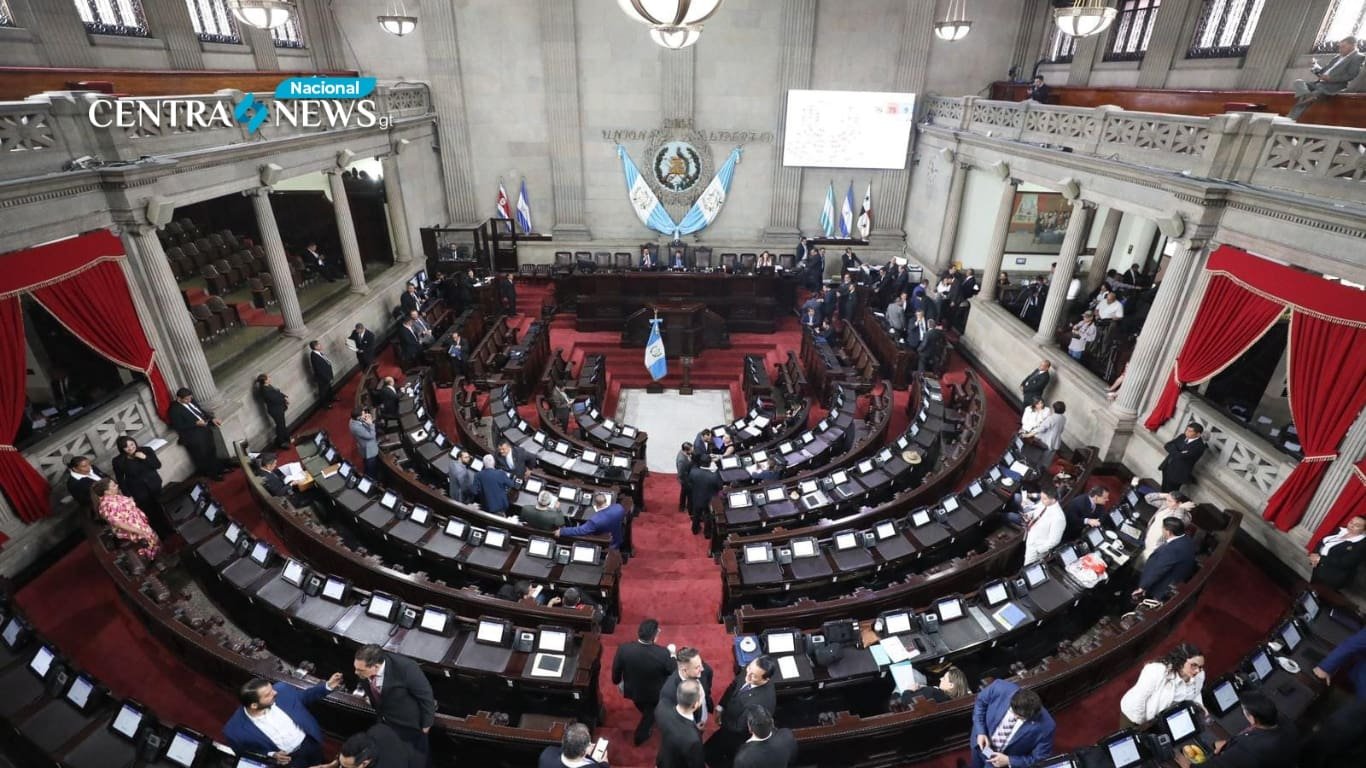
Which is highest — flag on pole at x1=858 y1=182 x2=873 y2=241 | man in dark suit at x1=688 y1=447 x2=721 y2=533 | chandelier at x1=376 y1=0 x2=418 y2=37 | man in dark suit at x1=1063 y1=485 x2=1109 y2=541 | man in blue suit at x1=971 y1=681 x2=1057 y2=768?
chandelier at x1=376 y1=0 x2=418 y2=37

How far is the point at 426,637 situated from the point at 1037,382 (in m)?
10.4

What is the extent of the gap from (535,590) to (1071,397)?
990 cm

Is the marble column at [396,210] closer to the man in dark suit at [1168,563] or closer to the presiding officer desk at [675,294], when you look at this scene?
the presiding officer desk at [675,294]

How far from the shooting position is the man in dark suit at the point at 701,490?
888cm

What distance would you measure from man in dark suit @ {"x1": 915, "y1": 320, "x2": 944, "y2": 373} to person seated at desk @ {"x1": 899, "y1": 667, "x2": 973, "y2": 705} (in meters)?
8.47

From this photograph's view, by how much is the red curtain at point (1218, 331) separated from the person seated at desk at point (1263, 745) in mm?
5545

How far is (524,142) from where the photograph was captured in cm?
1845

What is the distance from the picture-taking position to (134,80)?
11.3 metres

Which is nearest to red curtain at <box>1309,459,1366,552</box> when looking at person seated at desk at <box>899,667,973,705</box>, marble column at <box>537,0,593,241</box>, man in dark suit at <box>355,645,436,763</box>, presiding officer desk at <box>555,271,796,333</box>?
person seated at desk at <box>899,667,973,705</box>

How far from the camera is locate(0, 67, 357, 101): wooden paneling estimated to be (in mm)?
9516

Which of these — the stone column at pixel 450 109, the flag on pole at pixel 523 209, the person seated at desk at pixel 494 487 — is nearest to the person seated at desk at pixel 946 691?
the person seated at desk at pixel 494 487

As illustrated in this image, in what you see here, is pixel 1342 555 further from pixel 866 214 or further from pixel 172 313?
pixel 172 313

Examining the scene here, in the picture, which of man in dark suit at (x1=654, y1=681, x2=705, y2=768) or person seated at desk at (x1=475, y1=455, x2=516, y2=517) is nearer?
man in dark suit at (x1=654, y1=681, x2=705, y2=768)

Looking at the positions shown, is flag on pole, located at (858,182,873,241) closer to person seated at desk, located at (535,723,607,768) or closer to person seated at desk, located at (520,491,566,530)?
person seated at desk, located at (520,491,566,530)
